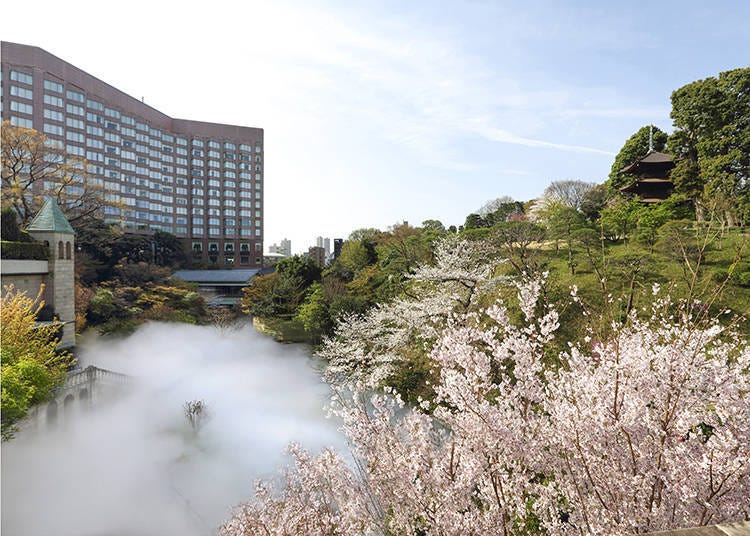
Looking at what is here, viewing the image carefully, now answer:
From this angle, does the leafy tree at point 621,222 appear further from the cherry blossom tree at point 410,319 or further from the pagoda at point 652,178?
the cherry blossom tree at point 410,319

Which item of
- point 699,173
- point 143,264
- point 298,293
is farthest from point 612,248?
point 143,264

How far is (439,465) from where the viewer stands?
3623 mm

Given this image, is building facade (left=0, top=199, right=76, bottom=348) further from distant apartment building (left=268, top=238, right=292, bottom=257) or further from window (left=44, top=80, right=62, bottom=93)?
distant apartment building (left=268, top=238, right=292, bottom=257)

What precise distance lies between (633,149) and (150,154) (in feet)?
172

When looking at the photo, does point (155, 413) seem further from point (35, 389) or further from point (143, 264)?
point (143, 264)

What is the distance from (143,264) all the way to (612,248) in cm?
3102

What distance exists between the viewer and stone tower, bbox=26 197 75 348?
1718cm

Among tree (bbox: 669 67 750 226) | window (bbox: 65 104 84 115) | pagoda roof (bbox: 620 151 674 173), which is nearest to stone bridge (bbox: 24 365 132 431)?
tree (bbox: 669 67 750 226)

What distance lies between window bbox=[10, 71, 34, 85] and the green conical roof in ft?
92.6

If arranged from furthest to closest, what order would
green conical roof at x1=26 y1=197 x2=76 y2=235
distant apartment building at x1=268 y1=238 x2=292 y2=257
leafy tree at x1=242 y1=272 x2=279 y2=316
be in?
distant apartment building at x1=268 y1=238 x2=292 y2=257 < leafy tree at x1=242 y1=272 x2=279 y2=316 < green conical roof at x1=26 y1=197 x2=76 y2=235

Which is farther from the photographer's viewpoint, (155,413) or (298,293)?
(298,293)

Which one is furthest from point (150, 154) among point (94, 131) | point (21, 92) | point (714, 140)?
point (714, 140)

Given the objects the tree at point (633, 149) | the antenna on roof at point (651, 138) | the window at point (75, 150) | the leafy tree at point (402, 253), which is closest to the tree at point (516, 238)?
the leafy tree at point (402, 253)

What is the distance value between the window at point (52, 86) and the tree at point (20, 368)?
3580 cm
